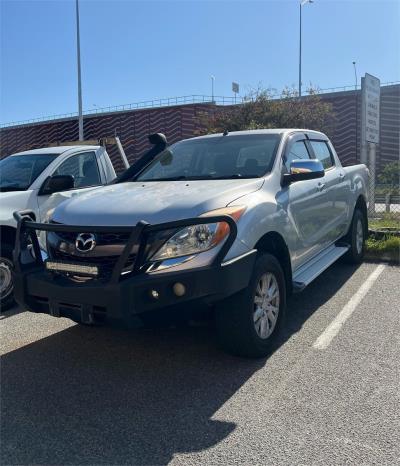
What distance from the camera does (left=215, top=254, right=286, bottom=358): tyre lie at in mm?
3420

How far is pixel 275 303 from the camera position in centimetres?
391

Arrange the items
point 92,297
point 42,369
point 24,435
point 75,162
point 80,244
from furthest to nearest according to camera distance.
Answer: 1. point 75,162
2. point 42,369
3. point 80,244
4. point 92,297
5. point 24,435

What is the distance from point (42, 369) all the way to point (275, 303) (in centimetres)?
189

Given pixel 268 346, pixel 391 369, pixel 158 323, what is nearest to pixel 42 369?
pixel 158 323

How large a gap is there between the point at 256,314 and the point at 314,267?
4.90 feet

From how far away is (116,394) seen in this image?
10.9 ft

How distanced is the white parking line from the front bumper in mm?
1154

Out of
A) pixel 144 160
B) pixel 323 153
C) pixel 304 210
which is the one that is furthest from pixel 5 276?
pixel 323 153

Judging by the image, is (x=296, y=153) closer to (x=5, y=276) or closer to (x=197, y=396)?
(x=197, y=396)

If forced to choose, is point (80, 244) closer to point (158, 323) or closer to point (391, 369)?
point (158, 323)

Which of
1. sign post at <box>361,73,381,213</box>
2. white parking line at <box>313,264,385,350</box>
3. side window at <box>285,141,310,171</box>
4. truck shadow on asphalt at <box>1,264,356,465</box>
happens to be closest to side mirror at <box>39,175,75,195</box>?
truck shadow on asphalt at <box>1,264,356,465</box>

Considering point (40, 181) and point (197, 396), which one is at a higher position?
point (40, 181)

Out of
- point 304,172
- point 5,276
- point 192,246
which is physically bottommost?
point 5,276

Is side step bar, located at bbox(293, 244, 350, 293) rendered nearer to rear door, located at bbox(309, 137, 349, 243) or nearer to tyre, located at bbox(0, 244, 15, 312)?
rear door, located at bbox(309, 137, 349, 243)
